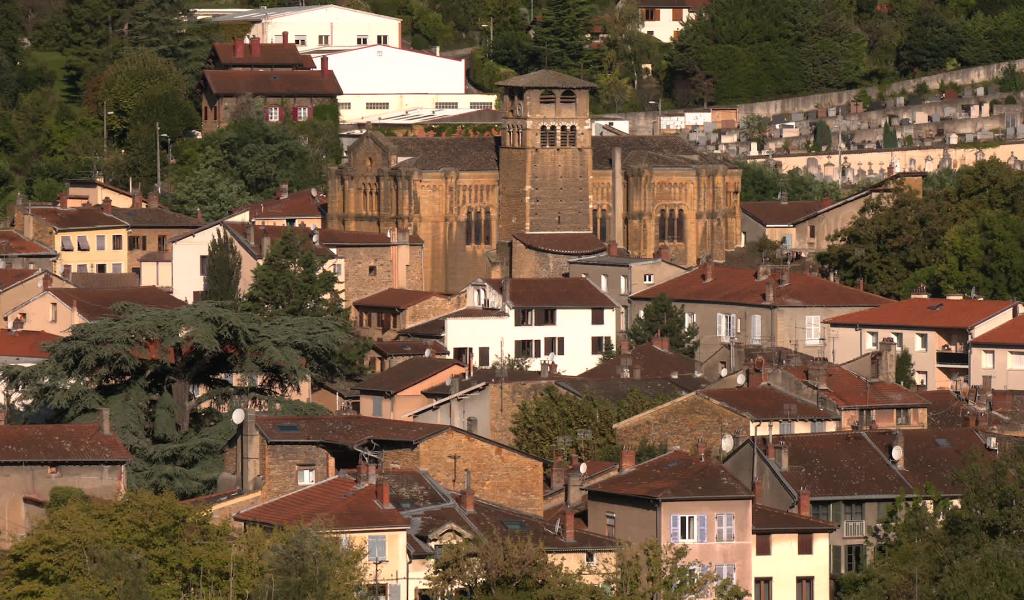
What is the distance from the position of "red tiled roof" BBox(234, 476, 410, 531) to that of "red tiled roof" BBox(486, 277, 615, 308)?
27.0 m

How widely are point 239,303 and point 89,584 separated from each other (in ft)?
107

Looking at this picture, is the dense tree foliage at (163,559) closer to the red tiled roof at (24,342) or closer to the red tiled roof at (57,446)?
the red tiled roof at (57,446)

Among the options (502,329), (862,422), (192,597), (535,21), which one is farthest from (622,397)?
(535,21)

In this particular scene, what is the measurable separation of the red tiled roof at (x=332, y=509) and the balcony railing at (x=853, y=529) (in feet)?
31.4

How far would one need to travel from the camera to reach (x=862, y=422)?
66.1 meters

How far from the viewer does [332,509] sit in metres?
50.9

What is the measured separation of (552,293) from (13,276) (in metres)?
14.5

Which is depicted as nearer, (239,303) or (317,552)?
(317,552)

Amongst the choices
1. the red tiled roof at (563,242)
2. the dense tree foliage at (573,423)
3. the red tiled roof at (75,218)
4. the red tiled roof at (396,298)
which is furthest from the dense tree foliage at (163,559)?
the red tiled roof at (75,218)

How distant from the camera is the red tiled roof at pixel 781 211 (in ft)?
315

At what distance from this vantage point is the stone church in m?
90.4

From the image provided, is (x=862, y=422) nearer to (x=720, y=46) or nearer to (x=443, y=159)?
(x=443, y=159)

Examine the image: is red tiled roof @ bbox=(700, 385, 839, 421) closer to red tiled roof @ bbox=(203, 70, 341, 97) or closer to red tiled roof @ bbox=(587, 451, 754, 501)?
red tiled roof @ bbox=(587, 451, 754, 501)

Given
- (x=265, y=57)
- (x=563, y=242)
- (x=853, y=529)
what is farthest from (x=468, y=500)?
(x=265, y=57)
